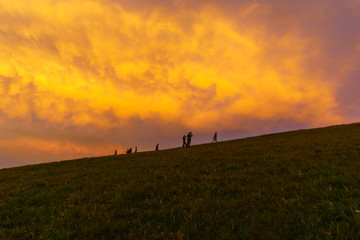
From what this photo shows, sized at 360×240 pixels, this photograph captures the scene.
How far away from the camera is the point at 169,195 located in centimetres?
986

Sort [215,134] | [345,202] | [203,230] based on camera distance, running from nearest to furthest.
Answer: [203,230], [345,202], [215,134]

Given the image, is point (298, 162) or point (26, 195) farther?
point (298, 162)

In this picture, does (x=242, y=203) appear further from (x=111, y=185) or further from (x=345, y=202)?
(x=111, y=185)

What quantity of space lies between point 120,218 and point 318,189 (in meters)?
7.79

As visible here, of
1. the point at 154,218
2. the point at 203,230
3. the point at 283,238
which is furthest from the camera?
the point at 154,218

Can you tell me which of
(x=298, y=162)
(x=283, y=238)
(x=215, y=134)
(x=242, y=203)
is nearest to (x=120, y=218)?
(x=242, y=203)

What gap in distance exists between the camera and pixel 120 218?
7793mm

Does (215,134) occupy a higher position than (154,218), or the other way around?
(215,134)

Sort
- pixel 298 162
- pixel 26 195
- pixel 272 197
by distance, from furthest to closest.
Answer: pixel 298 162, pixel 26 195, pixel 272 197

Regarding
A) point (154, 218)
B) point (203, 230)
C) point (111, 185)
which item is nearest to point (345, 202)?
point (203, 230)

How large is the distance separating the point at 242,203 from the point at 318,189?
3.19 metres

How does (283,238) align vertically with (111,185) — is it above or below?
below

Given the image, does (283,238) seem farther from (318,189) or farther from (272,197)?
(318,189)

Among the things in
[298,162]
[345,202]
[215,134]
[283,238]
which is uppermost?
[215,134]
